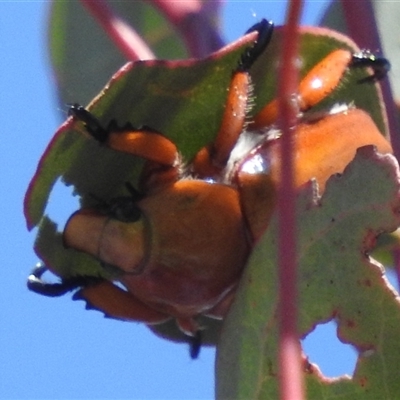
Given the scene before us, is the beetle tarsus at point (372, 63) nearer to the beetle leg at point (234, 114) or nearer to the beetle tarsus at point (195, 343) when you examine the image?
the beetle leg at point (234, 114)

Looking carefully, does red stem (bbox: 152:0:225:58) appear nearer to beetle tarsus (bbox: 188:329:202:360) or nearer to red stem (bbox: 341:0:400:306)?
red stem (bbox: 341:0:400:306)

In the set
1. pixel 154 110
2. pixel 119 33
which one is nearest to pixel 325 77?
pixel 154 110

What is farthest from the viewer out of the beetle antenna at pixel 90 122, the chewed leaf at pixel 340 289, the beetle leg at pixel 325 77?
the beetle leg at pixel 325 77

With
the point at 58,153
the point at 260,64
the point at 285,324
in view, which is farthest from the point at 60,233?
the point at 285,324

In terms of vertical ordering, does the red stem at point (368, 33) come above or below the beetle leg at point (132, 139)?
above

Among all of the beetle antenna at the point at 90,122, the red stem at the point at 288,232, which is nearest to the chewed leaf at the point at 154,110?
the beetle antenna at the point at 90,122

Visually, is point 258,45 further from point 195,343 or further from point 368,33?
point 195,343

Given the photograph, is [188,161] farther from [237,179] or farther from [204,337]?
[204,337]
